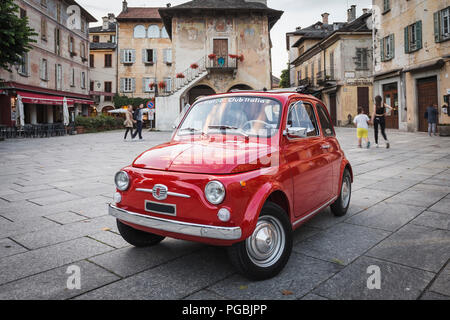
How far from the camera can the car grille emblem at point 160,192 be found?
10.2ft

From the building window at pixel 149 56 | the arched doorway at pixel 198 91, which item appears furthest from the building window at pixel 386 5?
the building window at pixel 149 56

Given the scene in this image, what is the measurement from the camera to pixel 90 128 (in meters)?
32.3

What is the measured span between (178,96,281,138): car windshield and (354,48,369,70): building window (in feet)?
110

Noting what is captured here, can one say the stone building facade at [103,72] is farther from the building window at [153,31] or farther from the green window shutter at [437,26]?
the green window shutter at [437,26]

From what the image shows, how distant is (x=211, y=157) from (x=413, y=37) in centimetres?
2462

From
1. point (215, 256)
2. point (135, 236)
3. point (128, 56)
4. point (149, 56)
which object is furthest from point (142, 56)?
point (215, 256)

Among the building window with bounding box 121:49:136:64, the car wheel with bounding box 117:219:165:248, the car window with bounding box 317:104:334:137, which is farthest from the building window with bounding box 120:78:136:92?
the car wheel with bounding box 117:219:165:248

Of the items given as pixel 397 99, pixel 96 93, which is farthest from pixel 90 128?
pixel 397 99

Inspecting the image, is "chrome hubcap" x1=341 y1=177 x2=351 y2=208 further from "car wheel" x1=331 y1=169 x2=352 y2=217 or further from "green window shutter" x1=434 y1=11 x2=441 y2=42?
"green window shutter" x1=434 y1=11 x2=441 y2=42

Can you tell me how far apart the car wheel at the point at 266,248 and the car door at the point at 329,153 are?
4.41 ft

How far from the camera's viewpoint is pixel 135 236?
377cm

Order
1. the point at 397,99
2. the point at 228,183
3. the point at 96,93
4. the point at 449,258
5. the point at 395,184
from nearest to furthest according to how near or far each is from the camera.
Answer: the point at 228,183, the point at 449,258, the point at 395,184, the point at 397,99, the point at 96,93
